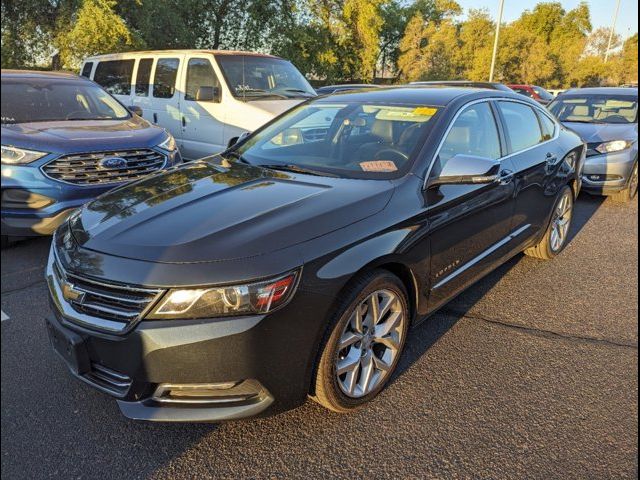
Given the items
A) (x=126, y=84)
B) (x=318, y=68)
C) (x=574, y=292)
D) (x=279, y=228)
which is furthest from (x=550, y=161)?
(x=126, y=84)

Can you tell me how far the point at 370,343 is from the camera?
2.58m

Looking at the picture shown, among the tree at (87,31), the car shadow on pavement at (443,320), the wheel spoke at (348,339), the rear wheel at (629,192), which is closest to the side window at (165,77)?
the tree at (87,31)

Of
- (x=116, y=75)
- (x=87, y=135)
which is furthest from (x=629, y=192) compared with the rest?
(x=116, y=75)

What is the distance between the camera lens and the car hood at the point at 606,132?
23.4ft

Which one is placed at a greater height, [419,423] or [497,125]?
[497,125]

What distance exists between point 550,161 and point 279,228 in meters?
3.05

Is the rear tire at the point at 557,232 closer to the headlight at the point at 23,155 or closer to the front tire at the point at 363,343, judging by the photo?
the front tire at the point at 363,343

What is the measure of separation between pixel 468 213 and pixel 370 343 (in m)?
1.13

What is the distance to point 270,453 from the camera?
7.30 ft

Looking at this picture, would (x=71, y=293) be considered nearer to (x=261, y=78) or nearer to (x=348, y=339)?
(x=348, y=339)

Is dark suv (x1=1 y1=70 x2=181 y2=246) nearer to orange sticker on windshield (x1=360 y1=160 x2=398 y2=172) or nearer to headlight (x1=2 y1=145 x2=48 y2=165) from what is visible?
headlight (x1=2 y1=145 x2=48 y2=165)

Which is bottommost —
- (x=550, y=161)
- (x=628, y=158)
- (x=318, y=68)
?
(x=628, y=158)

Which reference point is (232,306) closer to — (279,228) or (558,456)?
(279,228)

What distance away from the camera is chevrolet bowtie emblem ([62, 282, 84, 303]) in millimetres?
2104
